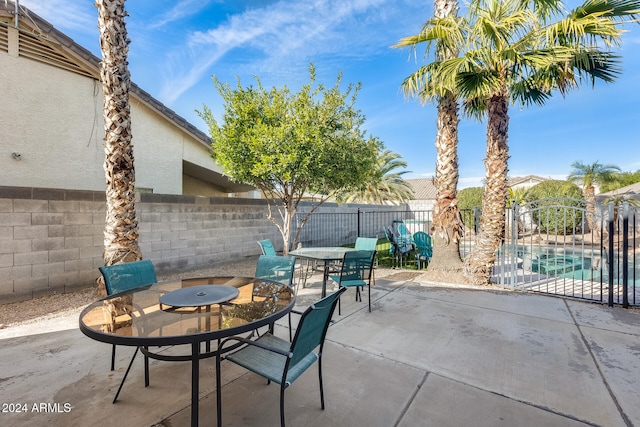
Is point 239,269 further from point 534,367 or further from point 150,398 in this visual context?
point 534,367

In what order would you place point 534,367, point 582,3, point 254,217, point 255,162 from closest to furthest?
point 534,367 < point 582,3 < point 255,162 < point 254,217

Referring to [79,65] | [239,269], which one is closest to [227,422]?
[239,269]

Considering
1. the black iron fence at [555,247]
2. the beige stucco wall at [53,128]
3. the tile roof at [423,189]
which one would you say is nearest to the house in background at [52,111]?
the beige stucco wall at [53,128]

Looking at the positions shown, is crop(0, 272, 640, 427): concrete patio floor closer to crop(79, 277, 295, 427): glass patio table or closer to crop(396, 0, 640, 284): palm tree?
crop(79, 277, 295, 427): glass patio table

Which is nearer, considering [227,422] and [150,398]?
[227,422]

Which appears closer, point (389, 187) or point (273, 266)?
point (273, 266)

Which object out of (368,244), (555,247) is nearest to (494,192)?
(555,247)

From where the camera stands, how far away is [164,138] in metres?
10.4

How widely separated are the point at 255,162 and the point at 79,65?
6.10m

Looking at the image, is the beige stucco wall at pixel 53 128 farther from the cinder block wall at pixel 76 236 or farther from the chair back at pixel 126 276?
the chair back at pixel 126 276

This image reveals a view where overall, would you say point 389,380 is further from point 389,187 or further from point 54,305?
point 389,187

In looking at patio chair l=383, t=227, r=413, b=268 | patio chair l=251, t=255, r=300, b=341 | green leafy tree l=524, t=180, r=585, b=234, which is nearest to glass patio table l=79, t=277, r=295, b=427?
patio chair l=251, t=255, r=300, b=341

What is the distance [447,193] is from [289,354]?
6.52m

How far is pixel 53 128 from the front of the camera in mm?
7812
